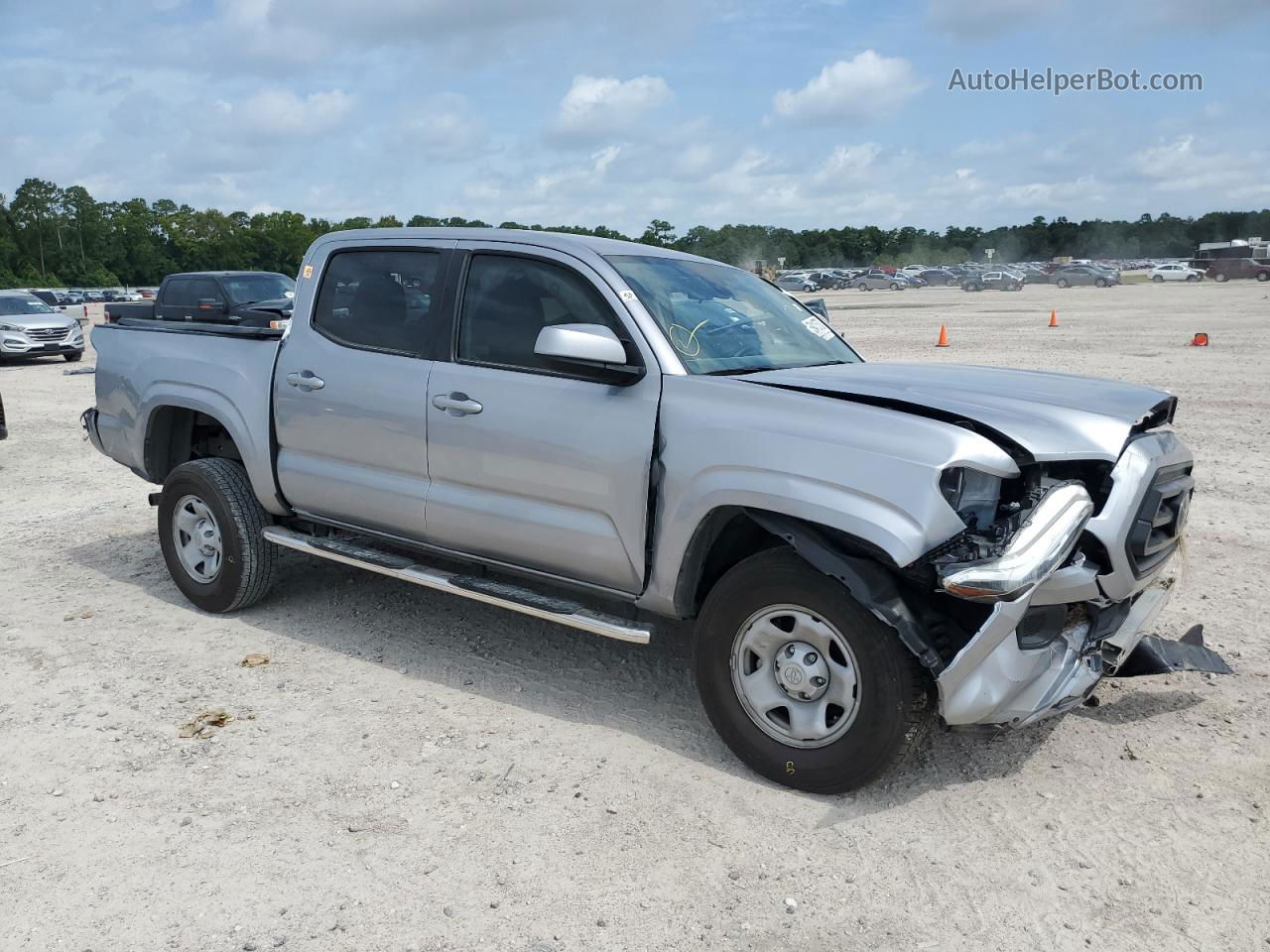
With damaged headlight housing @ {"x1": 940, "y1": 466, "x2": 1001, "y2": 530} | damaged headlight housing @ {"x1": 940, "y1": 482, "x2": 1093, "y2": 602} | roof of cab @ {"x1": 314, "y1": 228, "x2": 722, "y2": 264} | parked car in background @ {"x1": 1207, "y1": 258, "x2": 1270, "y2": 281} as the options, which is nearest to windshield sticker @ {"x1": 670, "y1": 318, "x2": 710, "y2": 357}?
roof of cab @ {"x1": 314, "y1": 228, "x2": 722, "y2": 264}

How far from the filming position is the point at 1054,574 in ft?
11.6

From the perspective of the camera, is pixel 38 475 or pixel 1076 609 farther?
pixel 38 475

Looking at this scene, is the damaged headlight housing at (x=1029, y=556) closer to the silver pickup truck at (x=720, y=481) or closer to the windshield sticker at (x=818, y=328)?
the silver pickup truck at (x=720, y=481)

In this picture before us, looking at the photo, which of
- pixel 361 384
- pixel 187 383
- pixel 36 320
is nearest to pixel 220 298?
pixel 36 320

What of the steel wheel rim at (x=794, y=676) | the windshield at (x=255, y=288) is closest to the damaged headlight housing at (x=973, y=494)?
the steel wheel rim at (x=794, y=676)

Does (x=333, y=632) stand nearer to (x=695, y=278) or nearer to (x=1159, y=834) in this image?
(x=695, y=278)

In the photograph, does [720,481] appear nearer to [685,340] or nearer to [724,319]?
[685,340]

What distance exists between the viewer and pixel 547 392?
4.43 metres

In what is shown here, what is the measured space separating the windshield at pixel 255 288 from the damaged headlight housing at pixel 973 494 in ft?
55.0

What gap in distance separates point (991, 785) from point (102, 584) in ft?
17.1

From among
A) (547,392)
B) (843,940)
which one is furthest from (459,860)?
(547,392)

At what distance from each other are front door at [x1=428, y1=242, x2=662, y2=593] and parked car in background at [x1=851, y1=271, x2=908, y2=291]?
246ft

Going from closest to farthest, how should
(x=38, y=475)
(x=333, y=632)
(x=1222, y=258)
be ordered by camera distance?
(x=333, y=632), (x=38, y=475), (x=1222, y=258)

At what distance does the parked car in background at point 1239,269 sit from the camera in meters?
60.8
